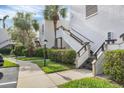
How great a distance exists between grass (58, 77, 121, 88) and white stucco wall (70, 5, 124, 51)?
2.24m

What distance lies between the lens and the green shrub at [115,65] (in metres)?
5.44

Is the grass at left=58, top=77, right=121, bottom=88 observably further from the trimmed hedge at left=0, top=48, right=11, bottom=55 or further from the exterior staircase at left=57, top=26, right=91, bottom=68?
the trimmed hedge at left=0, top=48, right=11, bottom=55

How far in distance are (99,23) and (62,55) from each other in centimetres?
196

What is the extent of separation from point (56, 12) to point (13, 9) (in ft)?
9.29

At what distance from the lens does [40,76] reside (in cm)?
668

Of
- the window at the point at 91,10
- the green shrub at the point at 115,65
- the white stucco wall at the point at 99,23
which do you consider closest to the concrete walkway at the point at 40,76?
the green shrub at the point at 115,65

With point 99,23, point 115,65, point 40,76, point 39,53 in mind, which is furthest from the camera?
point 99,23

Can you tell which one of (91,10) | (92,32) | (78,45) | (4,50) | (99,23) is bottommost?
(78,45)

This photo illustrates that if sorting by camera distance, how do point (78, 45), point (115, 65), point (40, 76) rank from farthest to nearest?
point (78, 45) → point (40, 76) → point (115, 65)

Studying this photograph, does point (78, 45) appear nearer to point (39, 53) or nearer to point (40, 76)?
point (39, 53)

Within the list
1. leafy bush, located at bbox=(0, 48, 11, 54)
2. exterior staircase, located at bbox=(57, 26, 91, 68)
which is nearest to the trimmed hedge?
leafy bush, located at bbox=(0, 48, 11, 54)

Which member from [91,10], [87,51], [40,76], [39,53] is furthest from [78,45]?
[40,76]

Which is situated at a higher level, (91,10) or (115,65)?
(91,10)

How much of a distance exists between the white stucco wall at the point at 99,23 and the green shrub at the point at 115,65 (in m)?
1.69
